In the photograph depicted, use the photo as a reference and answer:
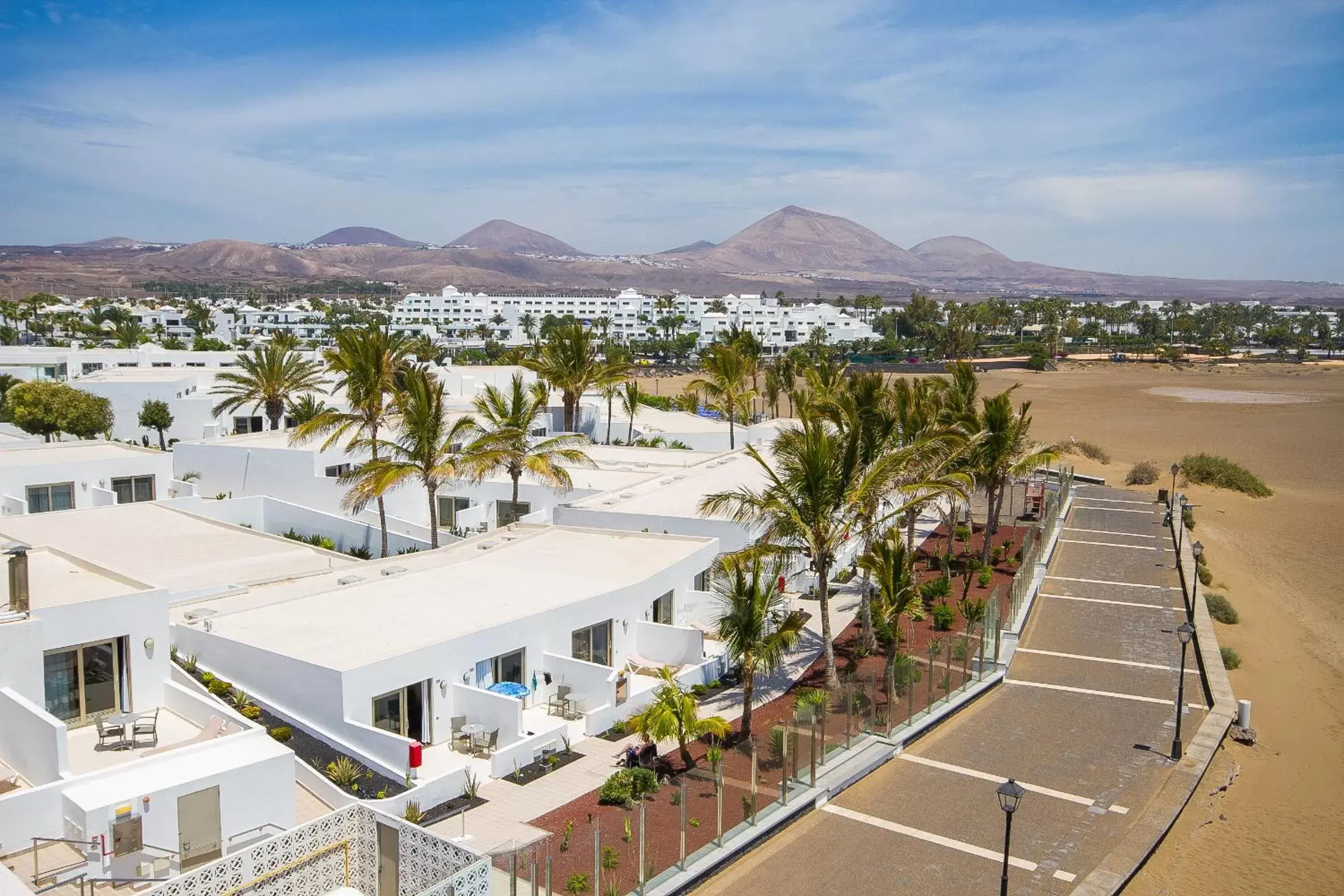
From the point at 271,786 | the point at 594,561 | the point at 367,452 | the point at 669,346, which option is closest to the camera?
the point at 271,786

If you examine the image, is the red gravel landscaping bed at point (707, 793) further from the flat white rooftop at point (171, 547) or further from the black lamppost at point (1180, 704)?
the flat white rooftop at point (171, 547)

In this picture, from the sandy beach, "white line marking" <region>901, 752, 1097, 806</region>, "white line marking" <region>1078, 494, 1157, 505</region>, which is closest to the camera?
the sandy beach

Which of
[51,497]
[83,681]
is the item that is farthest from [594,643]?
[51,497]

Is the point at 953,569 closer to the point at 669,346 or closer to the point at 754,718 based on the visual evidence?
the point at 754,718

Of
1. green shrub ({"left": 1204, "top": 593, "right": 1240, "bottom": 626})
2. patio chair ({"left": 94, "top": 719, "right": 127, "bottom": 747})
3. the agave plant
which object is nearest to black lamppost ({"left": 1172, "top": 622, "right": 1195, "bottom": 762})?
green shrub ({"left": 1204, "top": 593, "right": 1240, "bottom": 626})

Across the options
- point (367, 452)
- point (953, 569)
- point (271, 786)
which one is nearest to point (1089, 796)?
point (271, 786)

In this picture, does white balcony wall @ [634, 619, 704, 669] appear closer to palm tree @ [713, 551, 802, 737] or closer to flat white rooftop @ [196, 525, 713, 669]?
flat white rooftop @ [196, 525, 713, 669]

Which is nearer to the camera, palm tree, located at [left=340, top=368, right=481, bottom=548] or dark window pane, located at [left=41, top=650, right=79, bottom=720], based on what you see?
dark window pane, located at [left=41, top=650, right=79, bottom=720]
